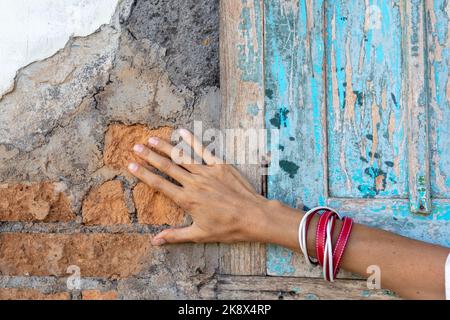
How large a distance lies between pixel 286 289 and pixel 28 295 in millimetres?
774

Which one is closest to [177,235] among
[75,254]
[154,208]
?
[154,208]

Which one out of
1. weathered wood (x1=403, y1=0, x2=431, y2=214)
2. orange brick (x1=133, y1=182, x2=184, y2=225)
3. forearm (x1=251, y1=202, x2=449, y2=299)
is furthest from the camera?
orange brick (x1=133, y1=182, x2=184, y2=225)

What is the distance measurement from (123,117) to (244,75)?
0.38 m

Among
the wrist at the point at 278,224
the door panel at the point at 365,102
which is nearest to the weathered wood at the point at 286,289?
the wrist at the point at 278,224

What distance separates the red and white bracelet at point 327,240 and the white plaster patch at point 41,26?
2.79 ft

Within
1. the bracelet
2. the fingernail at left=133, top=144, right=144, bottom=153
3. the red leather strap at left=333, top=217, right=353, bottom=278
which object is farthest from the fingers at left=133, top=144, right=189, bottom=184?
the red leather strap at left=333, top=217, right=353, bottom=278

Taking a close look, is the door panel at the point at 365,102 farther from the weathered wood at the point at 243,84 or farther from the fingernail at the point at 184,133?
the fingernail at the point at 184,133

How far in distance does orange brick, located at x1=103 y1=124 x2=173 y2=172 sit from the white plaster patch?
0.31 meters

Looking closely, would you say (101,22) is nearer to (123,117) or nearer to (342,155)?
(123,117)

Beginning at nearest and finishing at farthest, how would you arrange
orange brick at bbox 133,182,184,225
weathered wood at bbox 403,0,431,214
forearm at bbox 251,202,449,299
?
forearm at bbox 251,202,449,299, weathered wood at bbox 403,0,431,214, orange brick at bbox 133,182,184,225

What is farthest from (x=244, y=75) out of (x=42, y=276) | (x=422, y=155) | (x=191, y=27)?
(x=42, y=276)

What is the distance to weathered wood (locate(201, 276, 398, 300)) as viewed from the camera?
1590 mm

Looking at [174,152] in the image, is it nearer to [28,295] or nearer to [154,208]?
[154,208]

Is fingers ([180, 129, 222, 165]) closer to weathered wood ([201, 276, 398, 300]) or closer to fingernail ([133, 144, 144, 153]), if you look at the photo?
fingernail ([133, 144, 144, 153])
